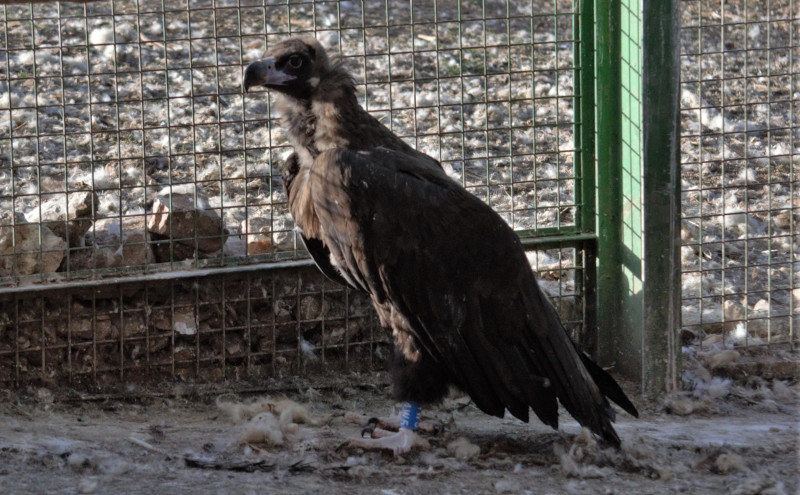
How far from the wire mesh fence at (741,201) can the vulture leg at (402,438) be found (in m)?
1.60

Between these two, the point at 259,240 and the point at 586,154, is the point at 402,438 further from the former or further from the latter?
the point at 586,154

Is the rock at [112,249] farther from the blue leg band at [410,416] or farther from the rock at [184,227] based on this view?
the blue leg band at [410,416]

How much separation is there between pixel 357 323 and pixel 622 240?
1271 millimetres

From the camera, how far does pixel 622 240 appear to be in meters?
5.07

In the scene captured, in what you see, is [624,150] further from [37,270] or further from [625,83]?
[37,270]

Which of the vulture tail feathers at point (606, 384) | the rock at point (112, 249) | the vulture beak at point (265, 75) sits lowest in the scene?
the vulture tail feathers at point (606, 384)

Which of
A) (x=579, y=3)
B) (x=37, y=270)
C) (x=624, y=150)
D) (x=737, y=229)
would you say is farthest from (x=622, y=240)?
(x=37, y=270)

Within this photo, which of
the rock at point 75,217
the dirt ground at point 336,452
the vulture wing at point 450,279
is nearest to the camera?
the dirt ground at point 336,452

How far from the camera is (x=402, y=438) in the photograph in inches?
164

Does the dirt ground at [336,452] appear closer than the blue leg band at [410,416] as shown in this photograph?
Yes

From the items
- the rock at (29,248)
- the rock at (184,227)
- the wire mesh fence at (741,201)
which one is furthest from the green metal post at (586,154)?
the rock at (29,248)

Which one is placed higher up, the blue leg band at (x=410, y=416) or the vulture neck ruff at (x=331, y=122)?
the vulture neck ruff at (x=331, y=122)

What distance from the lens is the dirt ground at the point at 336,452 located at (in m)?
3.73

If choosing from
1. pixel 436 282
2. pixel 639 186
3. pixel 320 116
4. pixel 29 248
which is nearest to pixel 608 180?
pixel 639 186
